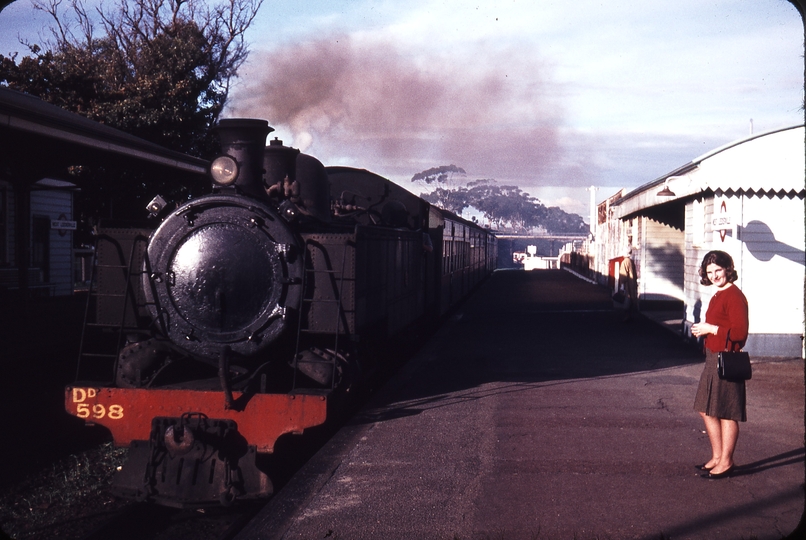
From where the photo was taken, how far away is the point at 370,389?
368 inches

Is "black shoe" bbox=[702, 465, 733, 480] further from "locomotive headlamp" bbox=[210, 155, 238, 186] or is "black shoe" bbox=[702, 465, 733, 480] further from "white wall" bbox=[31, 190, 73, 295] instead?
"white wall" bbox=[31, 190, 73, 295]

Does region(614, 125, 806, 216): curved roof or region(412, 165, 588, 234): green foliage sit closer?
region(614, 125, 806, 216): curved roof

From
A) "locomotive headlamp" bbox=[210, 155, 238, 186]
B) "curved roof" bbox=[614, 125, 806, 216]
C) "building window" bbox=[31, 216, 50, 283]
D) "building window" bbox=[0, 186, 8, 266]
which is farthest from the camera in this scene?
"building window" bbox=[31, 216, 50, 283]

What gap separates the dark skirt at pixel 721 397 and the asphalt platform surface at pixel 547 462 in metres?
0.51

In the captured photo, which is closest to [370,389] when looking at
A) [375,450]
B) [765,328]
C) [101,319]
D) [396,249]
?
[396,249]

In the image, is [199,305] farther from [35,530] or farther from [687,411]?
[687,411]

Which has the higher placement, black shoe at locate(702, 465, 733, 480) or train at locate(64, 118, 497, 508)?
train at locate(64, 118, 497, 508)

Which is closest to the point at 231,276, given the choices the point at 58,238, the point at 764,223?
the point at 764,223

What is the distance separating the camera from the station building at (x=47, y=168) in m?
9.94

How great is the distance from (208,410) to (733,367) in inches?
155

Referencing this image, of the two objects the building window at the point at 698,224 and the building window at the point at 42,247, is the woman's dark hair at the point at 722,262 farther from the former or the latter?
the building window at the point at 42,247

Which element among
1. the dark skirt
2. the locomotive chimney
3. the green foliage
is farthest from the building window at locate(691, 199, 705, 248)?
the green foliage

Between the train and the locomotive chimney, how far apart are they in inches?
0.5

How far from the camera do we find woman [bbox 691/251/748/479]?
5480 mm
